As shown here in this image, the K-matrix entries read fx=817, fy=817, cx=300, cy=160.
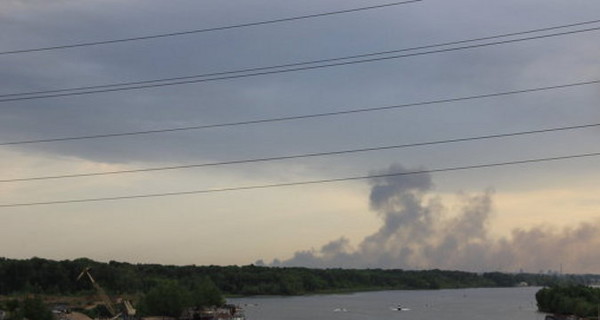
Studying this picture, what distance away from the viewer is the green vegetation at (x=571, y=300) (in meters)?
147

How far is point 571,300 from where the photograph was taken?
6156 inches

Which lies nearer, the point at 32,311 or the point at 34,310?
the point at 32,311

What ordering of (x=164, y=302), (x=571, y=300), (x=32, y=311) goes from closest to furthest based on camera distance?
(x=32, y=311)
(x=164, y=302)
(x=571, y=300)

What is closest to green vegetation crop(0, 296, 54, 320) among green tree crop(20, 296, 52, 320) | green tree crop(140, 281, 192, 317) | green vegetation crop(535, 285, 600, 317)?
green tree crop(20, 296, 52, 320)

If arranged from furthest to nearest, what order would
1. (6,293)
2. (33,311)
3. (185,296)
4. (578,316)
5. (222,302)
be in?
(6,293) < (222,302) < (185,296) < (578,316) < (33,311)

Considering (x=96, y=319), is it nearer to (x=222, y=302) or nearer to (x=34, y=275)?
(x=222, y=302)

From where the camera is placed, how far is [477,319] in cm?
16138

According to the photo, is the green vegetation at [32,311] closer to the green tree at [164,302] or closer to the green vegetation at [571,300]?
the green tree at [164,302]

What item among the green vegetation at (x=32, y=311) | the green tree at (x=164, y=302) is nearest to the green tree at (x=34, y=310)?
the green vegetation at (x=32, y=311)

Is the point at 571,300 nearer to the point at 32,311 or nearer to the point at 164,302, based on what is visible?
the point at 164,302

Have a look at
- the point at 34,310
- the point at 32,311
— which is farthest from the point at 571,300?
the point at 32,311

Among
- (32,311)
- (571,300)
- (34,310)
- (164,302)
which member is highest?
(571,300)

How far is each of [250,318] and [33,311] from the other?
2914 inches

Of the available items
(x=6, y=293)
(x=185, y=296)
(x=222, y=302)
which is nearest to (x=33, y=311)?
(x=185, y=296)
